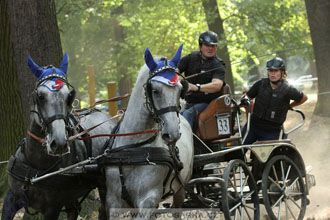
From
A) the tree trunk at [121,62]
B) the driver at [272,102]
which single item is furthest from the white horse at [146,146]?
the tree trunk at [121,62]

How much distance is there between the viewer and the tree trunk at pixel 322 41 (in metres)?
12.8

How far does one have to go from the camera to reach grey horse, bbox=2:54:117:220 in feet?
14.5

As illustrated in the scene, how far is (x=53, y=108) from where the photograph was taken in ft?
14.4

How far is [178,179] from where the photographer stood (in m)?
4.97

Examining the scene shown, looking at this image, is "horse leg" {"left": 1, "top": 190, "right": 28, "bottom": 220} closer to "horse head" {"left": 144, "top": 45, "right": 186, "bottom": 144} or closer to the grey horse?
the grey horse

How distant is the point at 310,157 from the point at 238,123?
18.9 feet

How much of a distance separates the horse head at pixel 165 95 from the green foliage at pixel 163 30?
8618 mm

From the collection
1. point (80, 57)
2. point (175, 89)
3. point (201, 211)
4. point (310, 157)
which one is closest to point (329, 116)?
point (310, 157)

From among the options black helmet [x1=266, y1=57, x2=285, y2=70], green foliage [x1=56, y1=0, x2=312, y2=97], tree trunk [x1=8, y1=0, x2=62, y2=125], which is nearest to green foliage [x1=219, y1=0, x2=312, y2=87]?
green foliage [x1=56, y1=0, x2=312, y2=97]

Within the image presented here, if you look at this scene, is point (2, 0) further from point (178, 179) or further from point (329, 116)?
point (329, 116)

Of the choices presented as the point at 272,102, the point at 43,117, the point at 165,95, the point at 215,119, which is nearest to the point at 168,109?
the point at 165,95

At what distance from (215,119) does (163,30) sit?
14831 millimetres

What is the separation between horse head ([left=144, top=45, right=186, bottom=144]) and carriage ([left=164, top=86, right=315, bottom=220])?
1.25 meters

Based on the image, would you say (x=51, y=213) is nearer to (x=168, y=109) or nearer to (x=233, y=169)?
(x=168, y=109)
